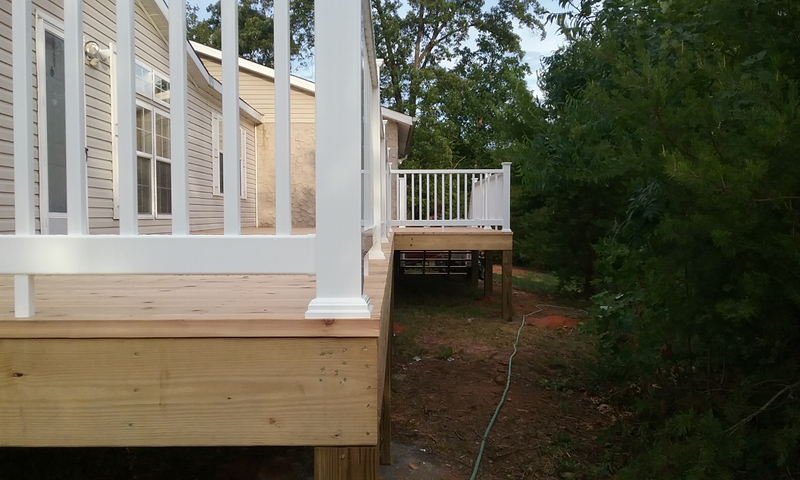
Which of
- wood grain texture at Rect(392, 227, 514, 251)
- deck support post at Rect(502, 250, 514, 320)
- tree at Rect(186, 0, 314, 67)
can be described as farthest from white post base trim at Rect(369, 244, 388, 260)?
tree at Rect(186, 0, 314, 67)

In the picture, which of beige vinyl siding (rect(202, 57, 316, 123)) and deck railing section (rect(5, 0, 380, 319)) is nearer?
deck railing section (rect(5, 0, 380, 319))

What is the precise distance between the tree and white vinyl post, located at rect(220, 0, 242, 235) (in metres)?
21.7

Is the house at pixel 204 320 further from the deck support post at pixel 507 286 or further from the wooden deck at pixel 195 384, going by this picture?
the deck support post at pixel 507 286

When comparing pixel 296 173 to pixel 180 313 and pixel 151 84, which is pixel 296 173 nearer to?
pixel 151 84

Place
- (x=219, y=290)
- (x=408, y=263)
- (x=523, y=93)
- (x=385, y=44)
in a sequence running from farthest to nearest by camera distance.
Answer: (x=385, y=44) < (x=408, y=263) < (x=523, y=93) < (x=219, y=290)

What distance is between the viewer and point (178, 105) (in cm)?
143

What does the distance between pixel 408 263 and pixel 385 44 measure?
13654mm

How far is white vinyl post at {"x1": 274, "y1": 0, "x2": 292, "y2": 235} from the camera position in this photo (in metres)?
1.41

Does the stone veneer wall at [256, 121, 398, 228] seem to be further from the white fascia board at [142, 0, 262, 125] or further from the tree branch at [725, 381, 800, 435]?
the tree branch at [725, 381, 800, 435]

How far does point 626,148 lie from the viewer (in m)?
2.52

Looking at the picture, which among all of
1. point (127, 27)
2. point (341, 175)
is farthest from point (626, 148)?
point (127, 27)

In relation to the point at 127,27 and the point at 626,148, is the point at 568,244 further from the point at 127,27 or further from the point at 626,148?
the point at 127,27

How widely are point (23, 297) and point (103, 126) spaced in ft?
15.1

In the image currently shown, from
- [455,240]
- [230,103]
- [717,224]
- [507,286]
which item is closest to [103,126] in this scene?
[230,103]
